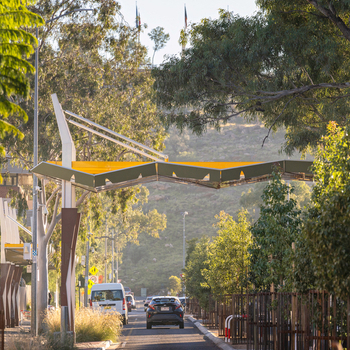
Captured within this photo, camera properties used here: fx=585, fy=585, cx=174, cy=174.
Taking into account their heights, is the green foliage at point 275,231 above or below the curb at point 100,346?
above

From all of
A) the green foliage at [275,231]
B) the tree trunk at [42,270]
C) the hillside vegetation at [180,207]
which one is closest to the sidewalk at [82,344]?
the green foliage at [275,231]

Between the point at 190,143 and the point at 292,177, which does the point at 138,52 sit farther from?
the point at 190,143

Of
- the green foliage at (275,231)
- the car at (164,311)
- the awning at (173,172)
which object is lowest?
the car at (164,311)

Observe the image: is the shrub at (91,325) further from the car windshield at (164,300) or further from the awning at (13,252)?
the awning at (13,252)

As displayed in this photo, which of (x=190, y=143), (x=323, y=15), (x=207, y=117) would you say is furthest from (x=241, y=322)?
(x=190, y=143)

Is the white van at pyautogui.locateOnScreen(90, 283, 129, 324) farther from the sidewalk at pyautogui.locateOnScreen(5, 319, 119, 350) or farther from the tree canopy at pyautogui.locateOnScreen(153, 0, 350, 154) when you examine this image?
the tree canopy at pyautogui.locateOnScreen(153, 0, 350, 154)

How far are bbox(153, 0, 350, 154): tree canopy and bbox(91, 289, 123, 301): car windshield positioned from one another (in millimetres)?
14220

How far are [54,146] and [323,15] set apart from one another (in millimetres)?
15616

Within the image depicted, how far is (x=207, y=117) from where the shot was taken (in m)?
21.3

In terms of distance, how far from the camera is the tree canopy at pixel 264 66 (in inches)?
723

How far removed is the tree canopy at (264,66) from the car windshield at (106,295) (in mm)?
14220

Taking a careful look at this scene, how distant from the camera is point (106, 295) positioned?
3281 centimetres

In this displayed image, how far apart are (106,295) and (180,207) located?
129 m

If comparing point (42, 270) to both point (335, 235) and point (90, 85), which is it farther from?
point (335, 235)
